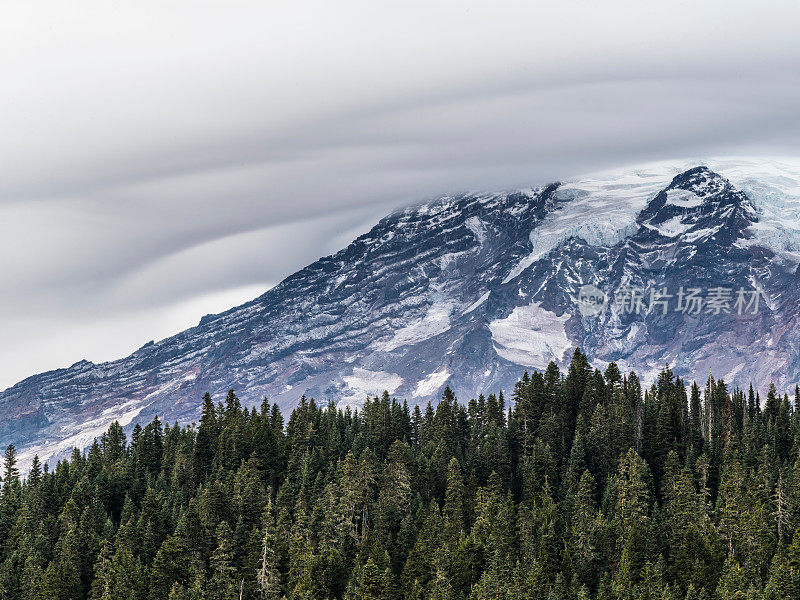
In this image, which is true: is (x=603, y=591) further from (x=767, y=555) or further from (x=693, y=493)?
(x=693, y=493)

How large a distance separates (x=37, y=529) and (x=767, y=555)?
10799 cm

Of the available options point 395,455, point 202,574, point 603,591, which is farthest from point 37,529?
point 603,591

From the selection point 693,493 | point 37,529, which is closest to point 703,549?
point 693,493

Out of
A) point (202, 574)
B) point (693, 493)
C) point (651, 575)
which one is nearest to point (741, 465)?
point (693, 493)

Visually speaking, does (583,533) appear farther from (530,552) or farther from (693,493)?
(693,493)

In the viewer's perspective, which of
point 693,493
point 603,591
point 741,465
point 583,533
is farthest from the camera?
point 741,465

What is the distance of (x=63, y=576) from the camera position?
176 m

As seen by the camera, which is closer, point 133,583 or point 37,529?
point 133,583

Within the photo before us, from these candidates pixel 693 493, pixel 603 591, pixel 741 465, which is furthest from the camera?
pixel 741 465

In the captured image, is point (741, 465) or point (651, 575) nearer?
point (651, 575)

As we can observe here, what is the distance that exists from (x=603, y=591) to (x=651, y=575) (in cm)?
599

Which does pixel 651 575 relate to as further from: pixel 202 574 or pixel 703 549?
pixel 202 574

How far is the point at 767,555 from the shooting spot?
15375 cm

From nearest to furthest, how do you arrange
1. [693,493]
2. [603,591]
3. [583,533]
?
[603,591], [583,533], [693,493]
